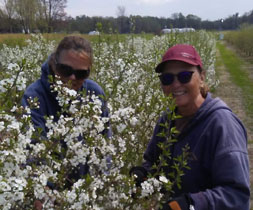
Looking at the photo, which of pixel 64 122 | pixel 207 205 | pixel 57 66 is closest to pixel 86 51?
pixel 57 66

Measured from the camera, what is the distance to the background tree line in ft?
22.7

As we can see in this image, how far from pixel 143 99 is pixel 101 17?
344cm

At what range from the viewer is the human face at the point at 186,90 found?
86.3 inches

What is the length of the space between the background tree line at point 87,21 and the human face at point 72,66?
2.47ft

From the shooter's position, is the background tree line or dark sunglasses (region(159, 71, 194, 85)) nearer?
dark sunglasses (region(159, 71, 194, 85))

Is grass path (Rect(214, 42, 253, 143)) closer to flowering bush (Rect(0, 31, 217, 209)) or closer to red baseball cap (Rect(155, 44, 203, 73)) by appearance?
red baseball cap (Rect(155, 44, 203, 73))

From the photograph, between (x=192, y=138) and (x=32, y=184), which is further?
(x=192, y=138)

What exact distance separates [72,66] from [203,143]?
1262 mm

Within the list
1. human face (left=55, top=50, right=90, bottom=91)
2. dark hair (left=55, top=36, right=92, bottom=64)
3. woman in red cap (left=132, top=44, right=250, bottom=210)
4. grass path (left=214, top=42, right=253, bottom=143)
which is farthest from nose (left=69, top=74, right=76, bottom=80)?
grass path (left=214, top=42, right=253, bottom=143)

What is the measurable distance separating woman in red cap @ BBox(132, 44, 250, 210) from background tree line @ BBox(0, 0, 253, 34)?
1.39 meters

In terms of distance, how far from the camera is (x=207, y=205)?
1.76 meters

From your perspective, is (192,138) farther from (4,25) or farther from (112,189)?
(4,25)


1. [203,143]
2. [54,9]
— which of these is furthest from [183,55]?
[54,9]

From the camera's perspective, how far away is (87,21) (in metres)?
7.86
